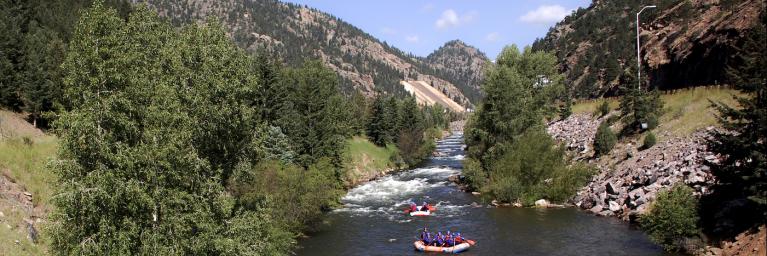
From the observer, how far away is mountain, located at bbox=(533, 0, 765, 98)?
5925 cm

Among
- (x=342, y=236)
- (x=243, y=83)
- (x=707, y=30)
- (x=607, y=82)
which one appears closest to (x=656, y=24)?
(x=607, y=82)

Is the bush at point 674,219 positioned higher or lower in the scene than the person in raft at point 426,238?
higher

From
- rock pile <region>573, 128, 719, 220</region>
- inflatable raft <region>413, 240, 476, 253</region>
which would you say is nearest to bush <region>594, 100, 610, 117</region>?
rock pile <region>573, 128, 719, 220</region>

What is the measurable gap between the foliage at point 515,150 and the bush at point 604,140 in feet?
12.6

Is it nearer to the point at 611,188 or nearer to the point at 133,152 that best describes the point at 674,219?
the point at 611,188

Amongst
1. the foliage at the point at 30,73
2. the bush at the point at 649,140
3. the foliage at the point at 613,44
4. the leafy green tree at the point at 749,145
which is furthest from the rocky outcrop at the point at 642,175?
the foliage at the point at 30,73

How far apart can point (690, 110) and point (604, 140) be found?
28.1ft

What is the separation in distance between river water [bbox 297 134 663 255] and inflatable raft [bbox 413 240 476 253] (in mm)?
463

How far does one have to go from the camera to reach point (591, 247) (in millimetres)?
35531

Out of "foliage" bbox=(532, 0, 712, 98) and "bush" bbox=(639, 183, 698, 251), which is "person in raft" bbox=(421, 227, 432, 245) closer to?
"bush" bbox=(639, 183, 698, 251)

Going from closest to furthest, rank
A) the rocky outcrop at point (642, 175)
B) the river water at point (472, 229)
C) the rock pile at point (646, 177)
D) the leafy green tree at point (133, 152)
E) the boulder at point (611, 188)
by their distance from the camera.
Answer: the leafy green tree at point (133, 152)
the river water at point (472, 229)
the rock pile at point (646, 177)
the rocky outcrop at point (642, 175)
the boulder at point (611, 188)

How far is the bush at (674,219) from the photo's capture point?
3114 cm

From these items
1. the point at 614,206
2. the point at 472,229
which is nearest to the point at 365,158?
the point at 472,229

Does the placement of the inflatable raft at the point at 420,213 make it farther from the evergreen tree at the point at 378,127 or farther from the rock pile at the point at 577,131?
the evergreen tree at the point at 378,127
